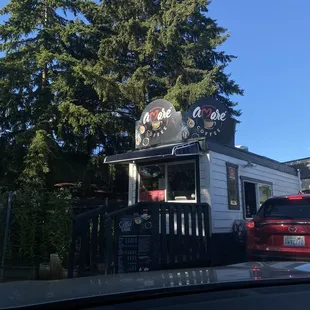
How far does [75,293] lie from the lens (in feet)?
6.24

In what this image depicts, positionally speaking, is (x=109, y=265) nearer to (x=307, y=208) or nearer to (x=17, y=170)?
(x=307, y=208)

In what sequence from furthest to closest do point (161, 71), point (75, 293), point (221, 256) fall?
point (161, 71), point (221, 256), point (75, 293)

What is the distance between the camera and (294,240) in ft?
22.5

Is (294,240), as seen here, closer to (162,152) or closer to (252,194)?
(162,152)

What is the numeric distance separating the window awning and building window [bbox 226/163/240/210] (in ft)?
4.21

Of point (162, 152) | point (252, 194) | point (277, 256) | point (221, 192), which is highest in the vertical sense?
point (162, 152)

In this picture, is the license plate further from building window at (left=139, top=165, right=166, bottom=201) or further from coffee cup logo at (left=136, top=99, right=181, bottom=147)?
coffee cup logo at (left=136, top=99, right=181, bottom=147)

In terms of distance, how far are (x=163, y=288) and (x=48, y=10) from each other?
20.7m

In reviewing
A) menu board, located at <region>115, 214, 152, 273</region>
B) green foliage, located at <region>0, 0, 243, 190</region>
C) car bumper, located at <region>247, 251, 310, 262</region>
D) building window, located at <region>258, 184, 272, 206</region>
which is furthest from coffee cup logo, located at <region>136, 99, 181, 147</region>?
green foliage, located at <region>0, 0, 243, 190</region>

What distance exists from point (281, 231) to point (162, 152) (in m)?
3.41

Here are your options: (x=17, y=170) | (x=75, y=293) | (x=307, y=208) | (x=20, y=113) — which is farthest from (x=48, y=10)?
(x=75, y=293)

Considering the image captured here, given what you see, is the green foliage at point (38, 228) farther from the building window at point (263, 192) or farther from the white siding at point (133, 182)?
the building window at point (263, 192)

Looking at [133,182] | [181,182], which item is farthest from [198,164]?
[133,182]

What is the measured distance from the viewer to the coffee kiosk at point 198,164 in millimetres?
9234
